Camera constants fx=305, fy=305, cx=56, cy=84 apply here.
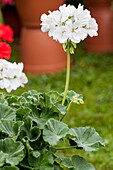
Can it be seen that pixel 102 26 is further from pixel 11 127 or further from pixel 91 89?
pixel 11 127

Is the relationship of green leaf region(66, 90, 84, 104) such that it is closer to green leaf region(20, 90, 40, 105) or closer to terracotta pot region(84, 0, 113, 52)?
green leaf region(20, 90, 40, 105)

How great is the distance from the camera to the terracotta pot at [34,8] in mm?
3734

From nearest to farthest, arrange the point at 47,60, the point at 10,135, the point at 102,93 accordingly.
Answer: the point at 10,135 < the point at 102,93 < the point at 47,60

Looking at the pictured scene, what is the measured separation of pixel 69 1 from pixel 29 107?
501 cm

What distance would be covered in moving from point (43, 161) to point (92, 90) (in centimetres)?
240

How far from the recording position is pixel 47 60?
13.1 feet

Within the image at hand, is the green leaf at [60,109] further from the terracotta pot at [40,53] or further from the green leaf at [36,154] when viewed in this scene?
the terracotta pot at [40,53]

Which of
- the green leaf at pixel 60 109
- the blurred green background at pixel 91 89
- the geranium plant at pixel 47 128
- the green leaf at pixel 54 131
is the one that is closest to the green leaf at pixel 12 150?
the geranium plant at pixel 47 128

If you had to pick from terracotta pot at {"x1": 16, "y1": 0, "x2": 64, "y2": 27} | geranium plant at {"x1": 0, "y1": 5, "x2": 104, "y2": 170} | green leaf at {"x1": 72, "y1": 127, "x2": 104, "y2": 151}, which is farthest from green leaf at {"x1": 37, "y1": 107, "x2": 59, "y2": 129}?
terracotta pot at {"x1": 16, "y1": 0, "x2": 64, "y2": 27}

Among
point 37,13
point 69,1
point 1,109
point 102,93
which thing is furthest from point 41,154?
point 69,1

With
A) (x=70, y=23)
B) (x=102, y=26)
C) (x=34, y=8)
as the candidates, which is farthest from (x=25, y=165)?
(x=102, y=26)

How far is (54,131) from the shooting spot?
44.5 inches

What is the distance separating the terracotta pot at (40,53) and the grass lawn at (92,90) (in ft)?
0.54

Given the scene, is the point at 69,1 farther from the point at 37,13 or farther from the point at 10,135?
the point at 10,135
